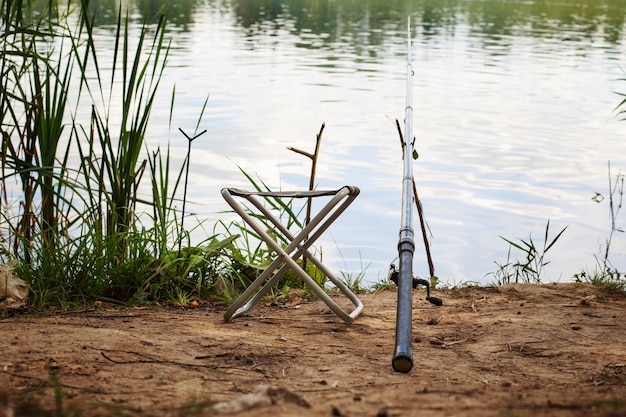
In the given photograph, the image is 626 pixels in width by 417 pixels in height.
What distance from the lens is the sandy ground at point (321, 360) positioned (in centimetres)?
200

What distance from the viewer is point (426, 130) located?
998 cm

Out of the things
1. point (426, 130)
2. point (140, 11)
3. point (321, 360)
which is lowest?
point (426, 130)

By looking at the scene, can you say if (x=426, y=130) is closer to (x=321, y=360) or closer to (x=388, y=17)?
(x=321, y=360)

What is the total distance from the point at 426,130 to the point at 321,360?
290 inches

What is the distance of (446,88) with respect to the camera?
1289cm

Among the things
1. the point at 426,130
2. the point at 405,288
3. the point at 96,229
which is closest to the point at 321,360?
the point at 405,288

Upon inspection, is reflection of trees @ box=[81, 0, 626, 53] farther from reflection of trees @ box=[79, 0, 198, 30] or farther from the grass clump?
the grass clump

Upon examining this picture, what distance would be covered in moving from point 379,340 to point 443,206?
4.08 meters

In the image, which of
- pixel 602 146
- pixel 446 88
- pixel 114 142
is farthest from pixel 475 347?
pixel 446 88

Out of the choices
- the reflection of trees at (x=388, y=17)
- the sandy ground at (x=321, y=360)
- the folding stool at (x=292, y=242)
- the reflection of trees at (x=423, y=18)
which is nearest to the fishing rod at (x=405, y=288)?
the sandy ground at (x=321, y=360)

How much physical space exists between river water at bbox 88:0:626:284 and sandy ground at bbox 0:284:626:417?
2.88ft

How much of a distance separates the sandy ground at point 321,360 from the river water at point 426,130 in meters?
0.88

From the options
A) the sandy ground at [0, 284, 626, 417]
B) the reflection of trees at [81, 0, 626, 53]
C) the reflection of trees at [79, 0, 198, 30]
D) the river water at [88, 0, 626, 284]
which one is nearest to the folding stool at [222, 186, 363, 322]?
the sandy ground at [0, 284, 626, 417]

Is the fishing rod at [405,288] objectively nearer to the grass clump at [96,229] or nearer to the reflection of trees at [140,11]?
the grass clump at [96,229]
